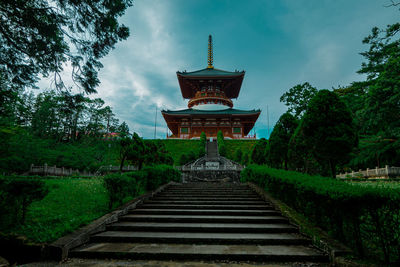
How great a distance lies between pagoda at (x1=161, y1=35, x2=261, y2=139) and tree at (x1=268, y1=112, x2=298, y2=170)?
2469 cm

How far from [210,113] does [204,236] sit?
103 ft

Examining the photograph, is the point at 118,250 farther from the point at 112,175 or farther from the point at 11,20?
the point at 11,20

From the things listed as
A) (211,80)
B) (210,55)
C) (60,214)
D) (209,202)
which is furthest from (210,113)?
(60,214)

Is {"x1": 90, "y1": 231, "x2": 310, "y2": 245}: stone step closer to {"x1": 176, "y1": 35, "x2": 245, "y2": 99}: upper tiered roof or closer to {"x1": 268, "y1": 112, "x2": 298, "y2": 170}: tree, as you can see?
{"x1": 268, "y1": 112, "x2": 298, "y2": 170}: tree

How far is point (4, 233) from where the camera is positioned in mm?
3572

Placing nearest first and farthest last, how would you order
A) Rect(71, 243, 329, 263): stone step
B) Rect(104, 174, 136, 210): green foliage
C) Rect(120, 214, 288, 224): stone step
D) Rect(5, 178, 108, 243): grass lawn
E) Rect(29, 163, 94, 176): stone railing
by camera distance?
Rect(71, 243, 329, 263): stone step → Rect(5, 178, 108, 243): grass lawn → Rect(120, 214, 288, 224): stone step → Rect(104, 174, 136, 210): green foliage → Rect(29, 163, 94, 176): stone railing

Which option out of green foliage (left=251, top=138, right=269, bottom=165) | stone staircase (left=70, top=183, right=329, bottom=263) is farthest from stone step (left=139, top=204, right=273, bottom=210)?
green foliage (left=251, top=138, right=269, bottom=165)

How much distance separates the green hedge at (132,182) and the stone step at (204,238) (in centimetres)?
139

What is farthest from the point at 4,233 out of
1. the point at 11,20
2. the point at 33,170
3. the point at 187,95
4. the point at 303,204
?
the point at 187,95

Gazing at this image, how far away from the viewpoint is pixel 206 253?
3375 millimetres

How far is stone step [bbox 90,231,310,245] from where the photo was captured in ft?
12.9

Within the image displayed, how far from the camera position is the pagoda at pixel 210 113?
3531 cm

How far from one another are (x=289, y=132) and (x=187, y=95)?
38.0m

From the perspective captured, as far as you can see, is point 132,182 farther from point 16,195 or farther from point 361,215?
point 361,215
